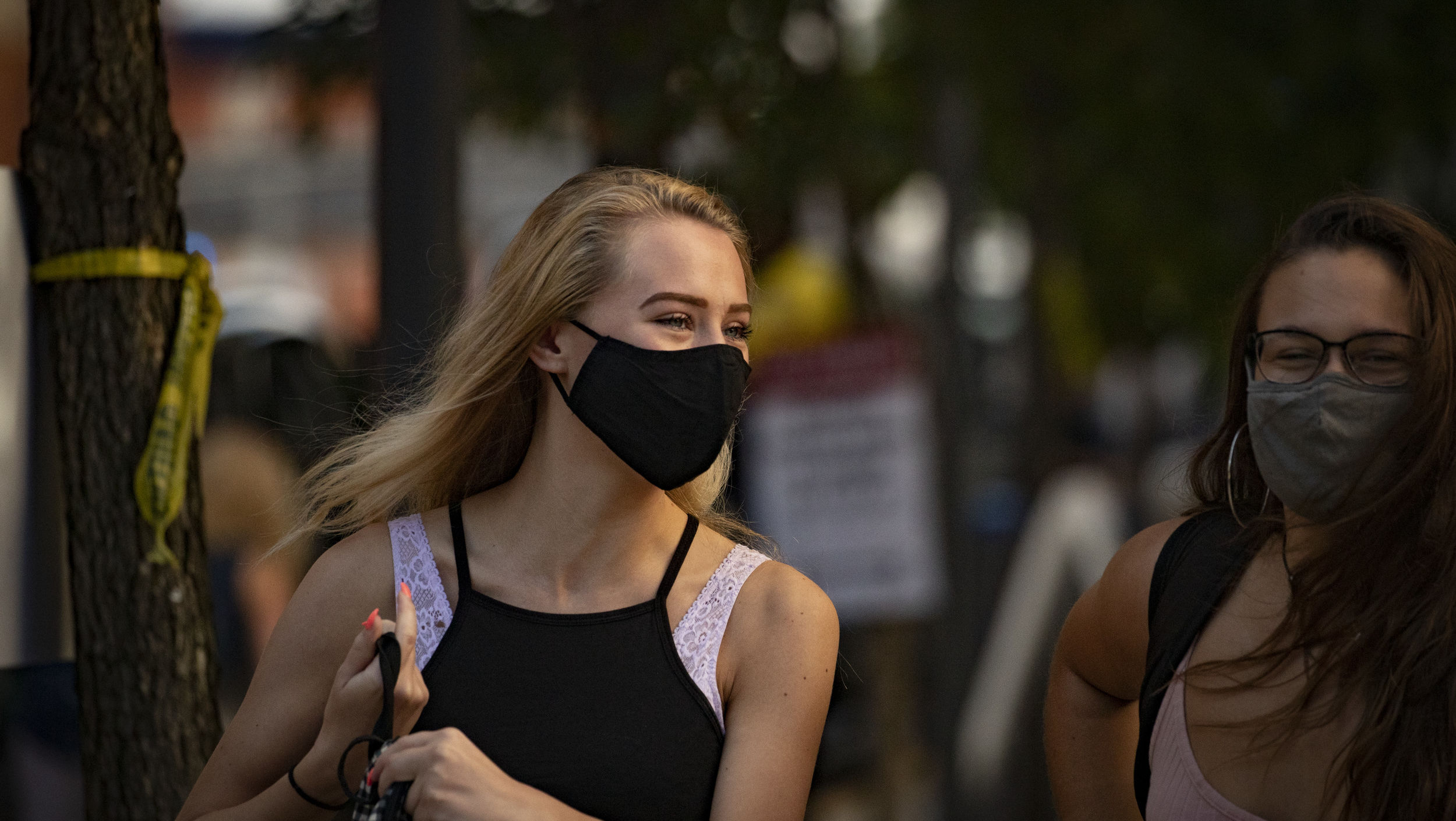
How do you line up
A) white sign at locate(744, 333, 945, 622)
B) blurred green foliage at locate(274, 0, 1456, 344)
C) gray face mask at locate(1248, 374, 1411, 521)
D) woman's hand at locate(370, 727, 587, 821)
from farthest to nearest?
blurred green foliage at locate(274, 0, 1456, 344)
white sign at locate(744, 333, 945, 622)
gray face mask at locate(1248, 374, 1411, 521)
woman's hand at locate(370, 727, 587, 821)

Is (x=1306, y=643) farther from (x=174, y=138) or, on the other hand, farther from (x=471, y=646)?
(x=174, y=138)

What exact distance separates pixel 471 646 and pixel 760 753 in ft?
1.61

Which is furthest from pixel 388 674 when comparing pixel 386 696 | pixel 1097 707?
pixel 1097 707

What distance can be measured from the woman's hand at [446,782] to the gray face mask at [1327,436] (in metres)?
1.30

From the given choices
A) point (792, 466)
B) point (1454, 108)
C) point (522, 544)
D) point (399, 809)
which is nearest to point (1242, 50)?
point (1454, 108)

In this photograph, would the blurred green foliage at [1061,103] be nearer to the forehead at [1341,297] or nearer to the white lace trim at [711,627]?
the white lace trim at [711,627]

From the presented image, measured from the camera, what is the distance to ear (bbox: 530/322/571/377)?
2541 millimetres

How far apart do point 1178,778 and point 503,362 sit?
133 centimetres

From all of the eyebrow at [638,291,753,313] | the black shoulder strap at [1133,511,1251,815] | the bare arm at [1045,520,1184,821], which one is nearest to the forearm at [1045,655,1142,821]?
the bare arm at [1045,520,1184,821]

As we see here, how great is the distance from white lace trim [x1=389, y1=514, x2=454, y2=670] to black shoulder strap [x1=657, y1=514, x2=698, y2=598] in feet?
1.14

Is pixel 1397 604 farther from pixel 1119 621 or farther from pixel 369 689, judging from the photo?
pixel 369 689

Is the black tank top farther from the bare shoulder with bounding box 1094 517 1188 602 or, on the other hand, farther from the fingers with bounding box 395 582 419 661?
the bare shoulder with bounding box 1094 517 1188 602

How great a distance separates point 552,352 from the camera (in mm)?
2562

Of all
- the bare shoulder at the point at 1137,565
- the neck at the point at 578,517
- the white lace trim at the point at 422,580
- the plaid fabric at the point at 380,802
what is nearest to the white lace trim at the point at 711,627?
the neck at the point at 578,517
